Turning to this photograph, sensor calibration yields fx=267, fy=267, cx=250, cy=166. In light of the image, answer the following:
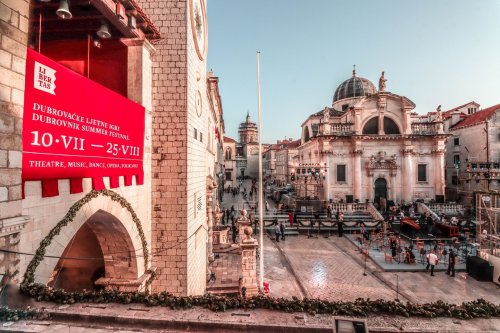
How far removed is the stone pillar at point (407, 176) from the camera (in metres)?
30.9

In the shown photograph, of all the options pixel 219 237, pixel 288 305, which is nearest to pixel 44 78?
pixel 288 305

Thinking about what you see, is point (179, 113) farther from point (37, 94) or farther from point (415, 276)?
point (415, 276)

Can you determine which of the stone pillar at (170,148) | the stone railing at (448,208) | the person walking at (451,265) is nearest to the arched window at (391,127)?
the stone railing at (448,208)

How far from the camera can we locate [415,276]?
14.4m

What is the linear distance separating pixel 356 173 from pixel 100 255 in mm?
28043

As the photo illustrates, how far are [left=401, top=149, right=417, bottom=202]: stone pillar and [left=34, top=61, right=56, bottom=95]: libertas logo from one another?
112 feet

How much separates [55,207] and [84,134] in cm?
137

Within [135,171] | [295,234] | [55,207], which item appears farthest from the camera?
[295,234]

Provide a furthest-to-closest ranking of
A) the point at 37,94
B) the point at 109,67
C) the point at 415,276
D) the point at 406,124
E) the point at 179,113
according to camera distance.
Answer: the point at 406,124 < the point at 415,276 < the point at 179,113 < the point at 109,67 < the point at 37,94

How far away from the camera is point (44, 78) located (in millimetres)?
4043

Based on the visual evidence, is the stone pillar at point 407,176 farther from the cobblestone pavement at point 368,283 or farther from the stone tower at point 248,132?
the stone tower at point 248,132

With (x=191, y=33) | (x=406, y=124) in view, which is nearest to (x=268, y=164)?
(x=406, y=124)

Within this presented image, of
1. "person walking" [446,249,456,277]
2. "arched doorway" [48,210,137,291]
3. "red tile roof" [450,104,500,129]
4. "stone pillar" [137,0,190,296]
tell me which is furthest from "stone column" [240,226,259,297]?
"red tile roof" [450,104,500,129]

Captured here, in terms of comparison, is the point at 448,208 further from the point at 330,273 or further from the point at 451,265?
the point at 330,273
